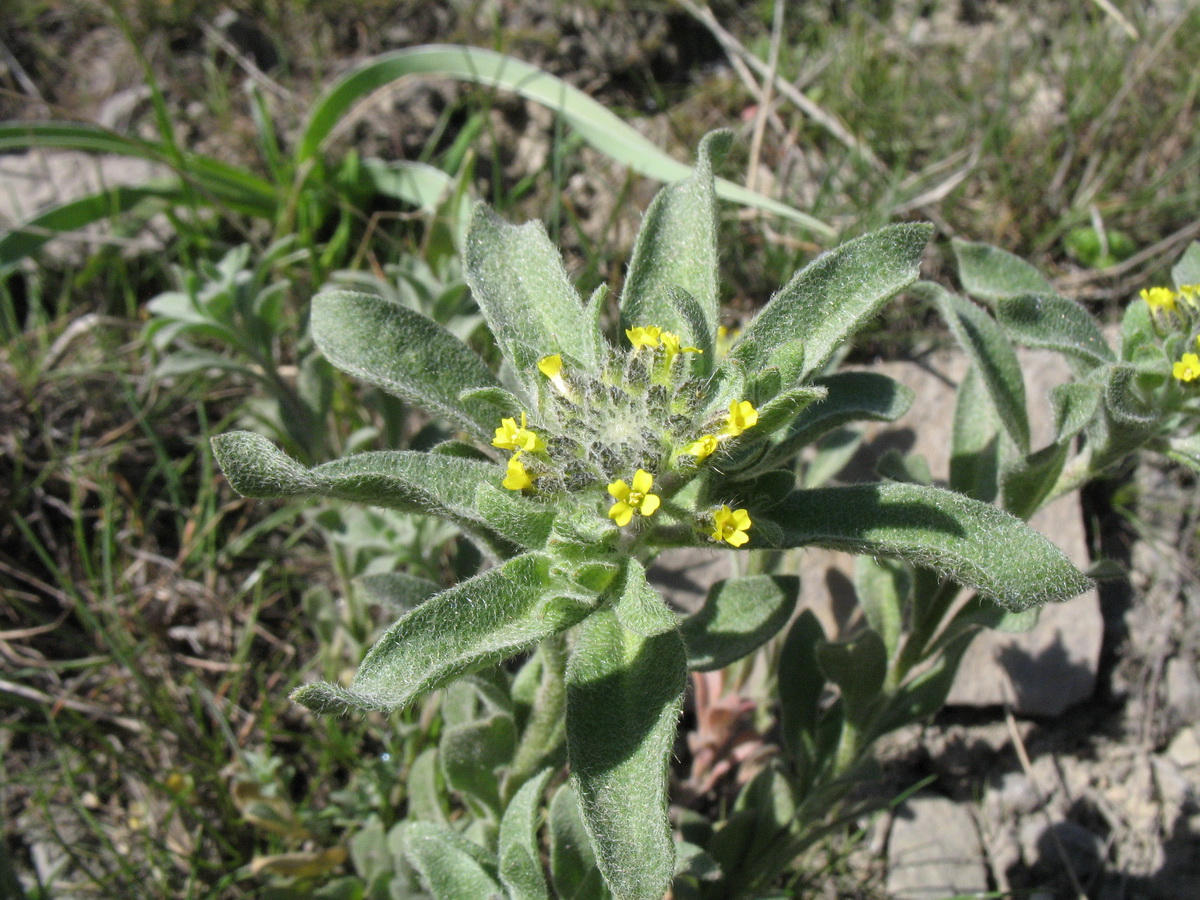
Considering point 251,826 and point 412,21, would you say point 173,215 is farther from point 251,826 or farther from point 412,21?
point 251,826

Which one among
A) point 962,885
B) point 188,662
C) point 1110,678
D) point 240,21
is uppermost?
point 240,21

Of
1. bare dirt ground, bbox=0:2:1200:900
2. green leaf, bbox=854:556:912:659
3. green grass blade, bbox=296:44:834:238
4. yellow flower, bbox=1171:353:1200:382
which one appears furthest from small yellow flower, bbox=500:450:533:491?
green grass blade, bbox=296:44:834:238

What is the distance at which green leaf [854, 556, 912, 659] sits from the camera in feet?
10.8

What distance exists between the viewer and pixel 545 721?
274 centimetres

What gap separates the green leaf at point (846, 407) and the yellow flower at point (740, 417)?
34cm

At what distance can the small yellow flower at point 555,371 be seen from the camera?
2.25 meters

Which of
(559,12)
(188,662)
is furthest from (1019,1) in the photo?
(188,662)

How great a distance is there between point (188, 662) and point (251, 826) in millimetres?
736

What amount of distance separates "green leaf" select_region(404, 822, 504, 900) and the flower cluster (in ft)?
3.56

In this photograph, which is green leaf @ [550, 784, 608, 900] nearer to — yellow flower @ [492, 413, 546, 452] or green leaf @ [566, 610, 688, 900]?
green leaf @ [566, 610, 688, 900]

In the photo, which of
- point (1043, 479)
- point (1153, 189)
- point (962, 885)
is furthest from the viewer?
point (1153, 189)

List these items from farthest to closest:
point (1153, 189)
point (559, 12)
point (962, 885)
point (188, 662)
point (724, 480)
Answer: point (559, 12) < point (1153, 189) < point (188, 662) < point (962, 885) < point (724, 480)

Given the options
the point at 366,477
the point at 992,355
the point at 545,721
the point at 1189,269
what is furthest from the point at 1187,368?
the point at 366,477

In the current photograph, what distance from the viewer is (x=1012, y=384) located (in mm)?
2832
